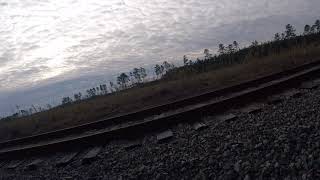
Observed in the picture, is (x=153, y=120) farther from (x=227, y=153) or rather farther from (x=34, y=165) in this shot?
(x=227, y=153)

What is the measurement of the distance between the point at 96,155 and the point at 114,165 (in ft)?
3.32

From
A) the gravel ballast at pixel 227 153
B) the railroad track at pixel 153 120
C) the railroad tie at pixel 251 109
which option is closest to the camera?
the gravel ballast at pixel 227 153

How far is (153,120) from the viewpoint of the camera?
29.2 feet

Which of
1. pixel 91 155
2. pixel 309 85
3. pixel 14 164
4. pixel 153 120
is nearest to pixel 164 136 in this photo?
pixel 153 120

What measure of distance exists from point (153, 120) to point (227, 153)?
12.1 feet

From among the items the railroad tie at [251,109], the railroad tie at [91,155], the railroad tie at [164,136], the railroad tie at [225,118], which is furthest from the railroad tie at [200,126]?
the railroad tie at [91,155]

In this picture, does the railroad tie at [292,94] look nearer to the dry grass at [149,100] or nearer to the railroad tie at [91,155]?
the railroad tie at [91,155]

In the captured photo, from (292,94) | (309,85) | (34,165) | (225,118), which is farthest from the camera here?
(309,85)

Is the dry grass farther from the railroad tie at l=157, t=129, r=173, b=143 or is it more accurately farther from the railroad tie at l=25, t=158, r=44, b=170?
the railroad tie at l=157, t=129, r=173, b=143

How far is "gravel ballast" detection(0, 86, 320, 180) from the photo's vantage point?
4539 millimetres

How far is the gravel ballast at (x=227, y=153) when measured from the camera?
454cm

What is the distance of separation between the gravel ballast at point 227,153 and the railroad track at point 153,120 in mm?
442

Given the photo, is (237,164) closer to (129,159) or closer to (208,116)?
(129,159)

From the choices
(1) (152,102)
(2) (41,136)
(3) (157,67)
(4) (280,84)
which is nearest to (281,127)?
(4) (280,84)
